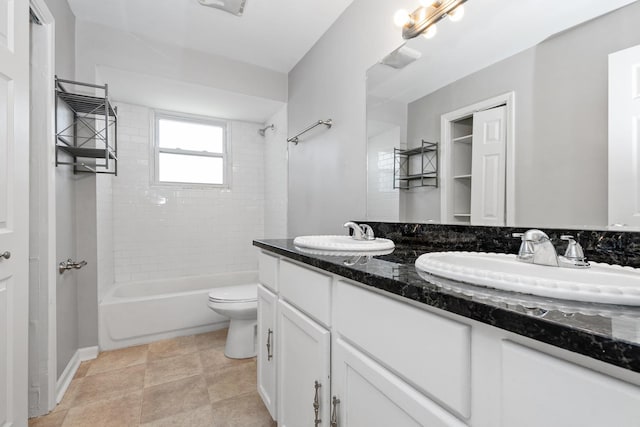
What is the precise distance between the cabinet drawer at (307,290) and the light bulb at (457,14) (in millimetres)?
1224

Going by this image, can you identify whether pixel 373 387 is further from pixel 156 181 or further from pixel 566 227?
pixel 156 181

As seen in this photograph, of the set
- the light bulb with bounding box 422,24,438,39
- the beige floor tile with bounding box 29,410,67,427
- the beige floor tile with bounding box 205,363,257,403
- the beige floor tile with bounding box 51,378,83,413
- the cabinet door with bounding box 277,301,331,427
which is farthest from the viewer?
the beige floor tile with bounding box 205,363,257,403

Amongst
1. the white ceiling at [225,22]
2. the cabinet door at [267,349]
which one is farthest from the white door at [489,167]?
the white ceiling at [225,22]

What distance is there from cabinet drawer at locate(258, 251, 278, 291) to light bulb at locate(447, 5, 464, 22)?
130cm

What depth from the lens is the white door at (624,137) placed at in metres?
0.78

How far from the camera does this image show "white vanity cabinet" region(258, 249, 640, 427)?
0.38 meters

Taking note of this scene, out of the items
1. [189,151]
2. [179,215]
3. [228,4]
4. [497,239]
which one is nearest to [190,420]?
[497,239]

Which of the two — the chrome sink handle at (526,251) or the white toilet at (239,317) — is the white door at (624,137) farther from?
the white toilet at (239,317)

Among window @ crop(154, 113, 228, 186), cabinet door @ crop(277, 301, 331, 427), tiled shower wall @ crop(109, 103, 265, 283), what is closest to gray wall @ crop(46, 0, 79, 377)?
tiled shower wall @ crop(109, 103, 265, 283)

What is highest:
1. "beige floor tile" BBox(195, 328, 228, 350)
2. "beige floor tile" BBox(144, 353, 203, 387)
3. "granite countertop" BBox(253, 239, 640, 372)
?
"granite countertop" BBox(253, 239, 640, 372)

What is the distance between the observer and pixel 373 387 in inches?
29.0

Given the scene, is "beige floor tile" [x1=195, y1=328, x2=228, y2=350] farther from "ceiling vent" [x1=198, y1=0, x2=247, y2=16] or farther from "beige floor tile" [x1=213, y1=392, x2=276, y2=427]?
"ceiling vent" [x1=198, y1=0, x2=247, y2=16]

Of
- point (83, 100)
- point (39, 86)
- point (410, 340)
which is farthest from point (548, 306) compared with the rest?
point (83, 100)

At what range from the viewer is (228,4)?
1.87 meters
